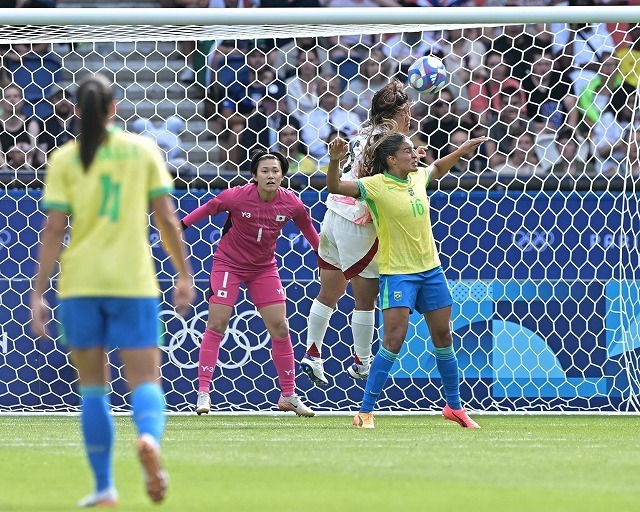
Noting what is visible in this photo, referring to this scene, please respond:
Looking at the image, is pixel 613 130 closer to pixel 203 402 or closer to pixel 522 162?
pixel 522 162

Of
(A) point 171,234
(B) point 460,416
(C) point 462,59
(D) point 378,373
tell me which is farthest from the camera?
(C) point 462,59

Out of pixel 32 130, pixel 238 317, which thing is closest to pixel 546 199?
pixel 238 317

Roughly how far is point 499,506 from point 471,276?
5495 millimetres

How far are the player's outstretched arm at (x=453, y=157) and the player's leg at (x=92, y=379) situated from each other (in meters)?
4.01

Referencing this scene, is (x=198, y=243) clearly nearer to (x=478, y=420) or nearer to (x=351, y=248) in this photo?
(x=351, y=248)

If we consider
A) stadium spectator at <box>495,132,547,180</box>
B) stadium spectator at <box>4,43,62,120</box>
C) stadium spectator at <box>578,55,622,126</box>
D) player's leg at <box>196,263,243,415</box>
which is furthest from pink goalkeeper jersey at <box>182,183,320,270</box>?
stadium spectator at <box>578,55,622,126</box>

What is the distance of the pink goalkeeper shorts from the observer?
9133 mm

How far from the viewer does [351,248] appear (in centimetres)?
894

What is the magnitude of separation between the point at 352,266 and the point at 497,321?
153 centimetres

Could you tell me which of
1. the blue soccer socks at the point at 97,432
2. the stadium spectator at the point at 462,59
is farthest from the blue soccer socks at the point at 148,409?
the stadium spectator at the point at 462,59

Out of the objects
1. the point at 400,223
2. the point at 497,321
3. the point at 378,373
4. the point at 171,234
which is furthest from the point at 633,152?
the point at 171,234

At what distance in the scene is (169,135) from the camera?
1098 centimetres

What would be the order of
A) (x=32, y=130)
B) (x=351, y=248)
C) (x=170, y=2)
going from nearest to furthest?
(x=351, y=248) < (x=32, y=130) < (x=170, y=2)

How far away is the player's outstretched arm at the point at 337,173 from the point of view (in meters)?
7.62
